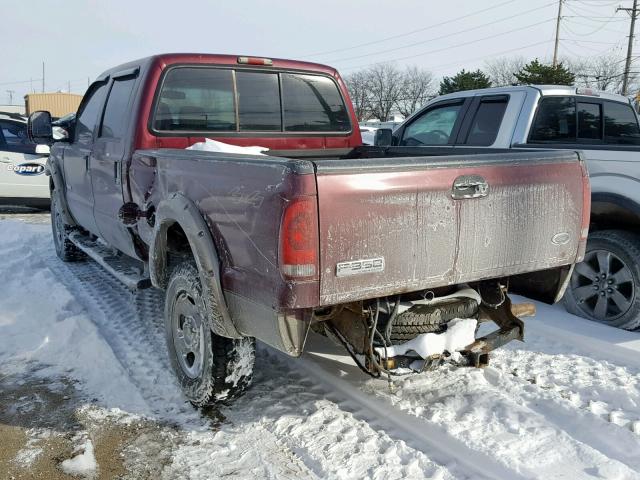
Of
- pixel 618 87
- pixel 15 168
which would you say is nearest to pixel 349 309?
pixel 15 168

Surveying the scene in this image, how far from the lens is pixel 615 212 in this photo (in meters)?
4.49

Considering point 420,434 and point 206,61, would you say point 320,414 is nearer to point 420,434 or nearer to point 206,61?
point 420,434

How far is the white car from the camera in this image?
10.2 metres

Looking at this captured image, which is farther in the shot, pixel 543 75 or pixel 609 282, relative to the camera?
pixel 543 75

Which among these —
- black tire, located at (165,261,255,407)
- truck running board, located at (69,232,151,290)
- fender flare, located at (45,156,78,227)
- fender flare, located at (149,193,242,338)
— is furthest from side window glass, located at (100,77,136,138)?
fender flare, located at (45,156,78,227)

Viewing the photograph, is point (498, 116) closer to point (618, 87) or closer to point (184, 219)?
point (184, 219)

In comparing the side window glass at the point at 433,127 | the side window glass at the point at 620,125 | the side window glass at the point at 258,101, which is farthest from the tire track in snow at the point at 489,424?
the side window glass at the point at 620,125

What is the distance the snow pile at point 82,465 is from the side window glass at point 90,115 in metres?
3.12

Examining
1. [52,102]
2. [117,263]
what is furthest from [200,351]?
[52,102]

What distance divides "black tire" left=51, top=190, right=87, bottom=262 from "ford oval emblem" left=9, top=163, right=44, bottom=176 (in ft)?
12.4

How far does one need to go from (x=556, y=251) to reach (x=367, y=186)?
1.35 metres

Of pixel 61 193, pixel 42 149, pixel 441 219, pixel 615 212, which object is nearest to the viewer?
pixel 441 219

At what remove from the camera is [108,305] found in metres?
5.29

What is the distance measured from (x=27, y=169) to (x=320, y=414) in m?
8.99
